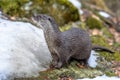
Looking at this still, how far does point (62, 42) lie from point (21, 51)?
0.87 metres

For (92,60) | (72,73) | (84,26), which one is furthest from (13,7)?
(72,73)

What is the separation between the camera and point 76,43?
8.18 meters

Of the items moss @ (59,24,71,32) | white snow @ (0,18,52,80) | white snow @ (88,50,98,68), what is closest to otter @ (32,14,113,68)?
white snow @ (88,50,98,68)

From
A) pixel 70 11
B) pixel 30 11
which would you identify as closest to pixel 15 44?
pixel 30 11

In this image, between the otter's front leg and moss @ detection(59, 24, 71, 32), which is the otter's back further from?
moss @ detection(59, 24, 71, 32)

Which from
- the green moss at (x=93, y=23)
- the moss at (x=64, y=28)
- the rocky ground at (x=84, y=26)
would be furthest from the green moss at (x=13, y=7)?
the green moss at (x=93, y=23)

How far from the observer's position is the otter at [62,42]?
759 centimetres

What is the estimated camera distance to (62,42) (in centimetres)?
779

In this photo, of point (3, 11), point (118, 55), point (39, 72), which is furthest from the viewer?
point (3, 11)

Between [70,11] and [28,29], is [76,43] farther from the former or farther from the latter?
[70,11]

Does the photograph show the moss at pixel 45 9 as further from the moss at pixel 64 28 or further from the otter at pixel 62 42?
the otter at pixel 62 42

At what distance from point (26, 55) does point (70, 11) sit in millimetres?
5012

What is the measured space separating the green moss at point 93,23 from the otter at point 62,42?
4849 mm

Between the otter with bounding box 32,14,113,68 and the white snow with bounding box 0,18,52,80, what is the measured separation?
1.21ft
